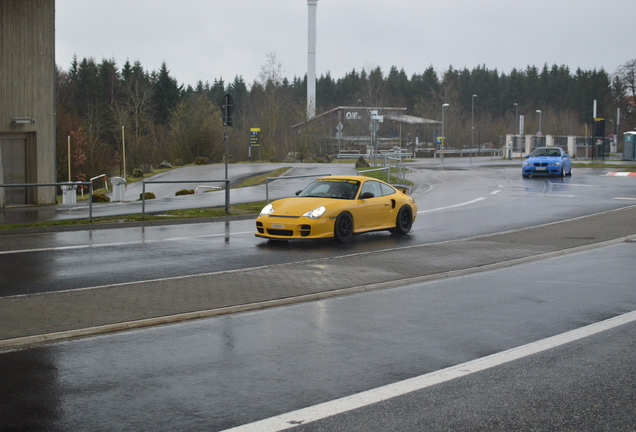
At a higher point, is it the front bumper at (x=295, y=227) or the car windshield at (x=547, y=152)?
the car windshield at (x=547, y=152)

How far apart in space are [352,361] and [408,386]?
0.83 meters

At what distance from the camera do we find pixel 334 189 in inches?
619

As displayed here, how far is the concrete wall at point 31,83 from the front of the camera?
21781 millimetres

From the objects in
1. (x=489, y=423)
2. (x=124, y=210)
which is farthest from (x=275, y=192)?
(x=489, y=423)

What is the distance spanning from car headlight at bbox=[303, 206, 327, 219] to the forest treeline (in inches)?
1218

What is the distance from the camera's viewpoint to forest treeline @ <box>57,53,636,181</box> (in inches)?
2322

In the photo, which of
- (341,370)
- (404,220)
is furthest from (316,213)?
(341,370)

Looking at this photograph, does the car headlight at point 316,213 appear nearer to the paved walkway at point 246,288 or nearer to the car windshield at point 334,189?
the car windshield at point 334,189

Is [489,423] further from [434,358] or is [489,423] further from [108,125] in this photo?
[108,125]

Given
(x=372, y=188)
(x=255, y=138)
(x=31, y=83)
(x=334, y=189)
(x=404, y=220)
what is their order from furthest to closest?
(x=255, y=138) < (x=31, y=83) < (x=404, y=220) < (x=372, y=188) < (x=334, y=189)

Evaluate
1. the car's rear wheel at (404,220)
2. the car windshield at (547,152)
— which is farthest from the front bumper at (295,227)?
the car windshield at (547,152)

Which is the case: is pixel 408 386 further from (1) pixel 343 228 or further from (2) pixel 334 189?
(2) pixel 334 189

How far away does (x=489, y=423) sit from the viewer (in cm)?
488

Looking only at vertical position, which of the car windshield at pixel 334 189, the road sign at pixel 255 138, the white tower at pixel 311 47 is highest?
the white tower at pixel 311 47
